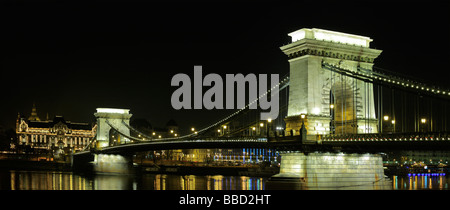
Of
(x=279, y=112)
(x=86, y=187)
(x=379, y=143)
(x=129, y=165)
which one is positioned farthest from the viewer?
(x=129, y=165)

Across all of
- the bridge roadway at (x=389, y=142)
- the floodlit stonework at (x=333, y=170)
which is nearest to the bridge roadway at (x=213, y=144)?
the floodlit stonework at (x=333, y=170)

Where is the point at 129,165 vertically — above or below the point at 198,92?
below

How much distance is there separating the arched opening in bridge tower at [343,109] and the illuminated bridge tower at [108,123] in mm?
55435

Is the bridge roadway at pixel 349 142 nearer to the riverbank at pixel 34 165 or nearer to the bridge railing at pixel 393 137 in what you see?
the bridge railing at pixel 393 137

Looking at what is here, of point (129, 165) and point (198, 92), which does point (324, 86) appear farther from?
point (129, 165)

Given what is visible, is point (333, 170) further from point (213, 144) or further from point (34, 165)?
point (34, 165)

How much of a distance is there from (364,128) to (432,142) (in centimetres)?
1288

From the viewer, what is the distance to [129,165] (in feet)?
290

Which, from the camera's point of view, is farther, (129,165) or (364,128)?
(129,165)

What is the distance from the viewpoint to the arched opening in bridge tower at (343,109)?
4762 centimetres

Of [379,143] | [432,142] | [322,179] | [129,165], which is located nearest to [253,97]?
[322,179]

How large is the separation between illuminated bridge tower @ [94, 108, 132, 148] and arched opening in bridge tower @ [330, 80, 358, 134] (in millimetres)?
55435

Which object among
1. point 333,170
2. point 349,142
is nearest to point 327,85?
point 333,170

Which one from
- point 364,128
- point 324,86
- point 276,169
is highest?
point 324,86
